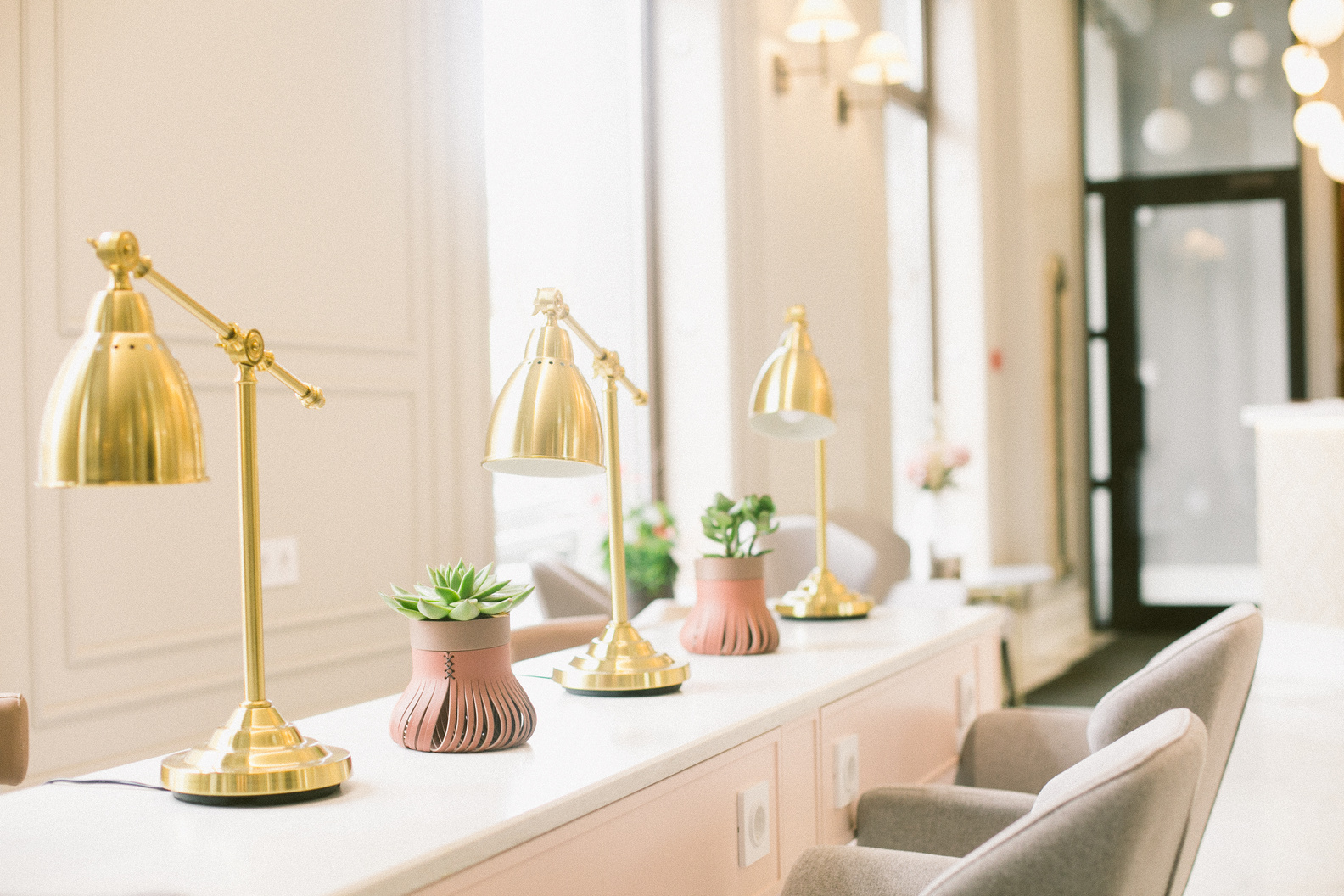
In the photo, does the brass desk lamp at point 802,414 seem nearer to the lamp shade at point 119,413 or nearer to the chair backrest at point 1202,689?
the chair backrest at point 1202,689

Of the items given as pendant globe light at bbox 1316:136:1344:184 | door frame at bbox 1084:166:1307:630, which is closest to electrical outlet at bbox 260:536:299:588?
pendant globe light at bbox 1316:136:1344:184

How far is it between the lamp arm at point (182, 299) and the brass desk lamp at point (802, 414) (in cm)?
83

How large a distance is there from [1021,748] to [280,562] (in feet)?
4.93

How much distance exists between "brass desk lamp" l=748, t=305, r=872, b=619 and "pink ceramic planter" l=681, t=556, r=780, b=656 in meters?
0.24

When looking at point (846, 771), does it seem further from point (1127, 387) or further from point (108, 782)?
point (1127, 387)

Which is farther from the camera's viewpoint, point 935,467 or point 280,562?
point 935,467

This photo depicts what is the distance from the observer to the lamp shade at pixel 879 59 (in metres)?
4.74

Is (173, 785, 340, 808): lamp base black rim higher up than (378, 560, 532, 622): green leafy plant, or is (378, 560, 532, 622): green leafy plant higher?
(378, 560, 532, 622): green leafy plant

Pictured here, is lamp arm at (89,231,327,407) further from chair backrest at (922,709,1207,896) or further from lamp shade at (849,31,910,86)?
lamp shade at (849,31,910,86)

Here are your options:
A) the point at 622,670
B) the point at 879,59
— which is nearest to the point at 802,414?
the point at 622,670

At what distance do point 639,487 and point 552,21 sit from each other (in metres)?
1.57

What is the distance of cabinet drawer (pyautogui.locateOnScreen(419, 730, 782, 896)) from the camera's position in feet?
3.55

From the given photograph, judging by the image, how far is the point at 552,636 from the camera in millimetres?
2336

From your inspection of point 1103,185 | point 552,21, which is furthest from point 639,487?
point 1103,185
